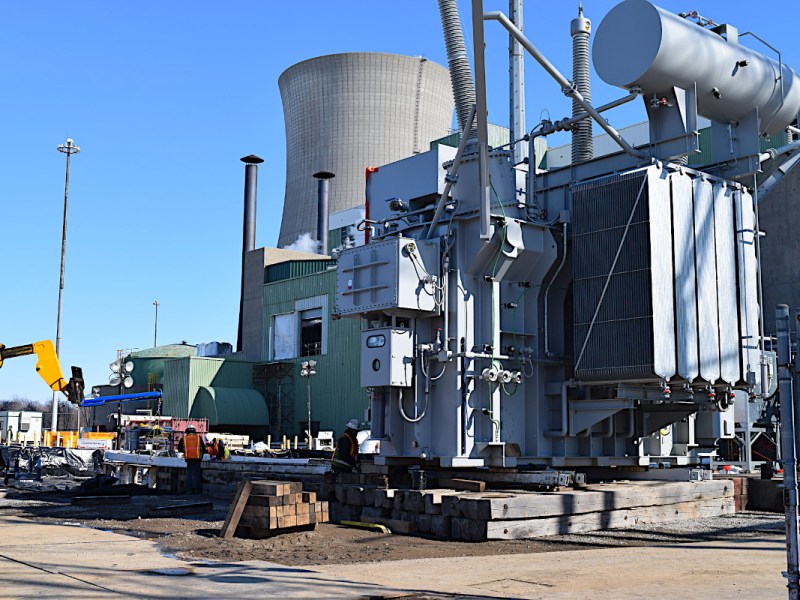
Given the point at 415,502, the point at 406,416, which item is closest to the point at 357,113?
the point at 406,416

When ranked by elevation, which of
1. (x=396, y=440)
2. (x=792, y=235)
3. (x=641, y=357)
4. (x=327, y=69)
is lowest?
(x=396, y=440)

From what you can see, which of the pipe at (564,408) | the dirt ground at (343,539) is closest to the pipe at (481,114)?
the pipe at (564,408)

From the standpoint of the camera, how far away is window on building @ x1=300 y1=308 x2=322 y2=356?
182ft

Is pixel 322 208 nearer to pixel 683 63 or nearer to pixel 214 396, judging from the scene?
pixel 214 396

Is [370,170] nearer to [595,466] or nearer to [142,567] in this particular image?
[595,466]

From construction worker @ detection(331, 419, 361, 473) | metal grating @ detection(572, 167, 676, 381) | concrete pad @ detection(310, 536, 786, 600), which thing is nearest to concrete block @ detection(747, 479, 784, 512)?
metal grating @ detection(572, 167, 676, 381)

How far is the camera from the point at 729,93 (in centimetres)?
1565

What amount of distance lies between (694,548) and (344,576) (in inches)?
200

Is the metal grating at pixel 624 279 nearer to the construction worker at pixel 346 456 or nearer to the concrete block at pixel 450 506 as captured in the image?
the concrete block at pixel 450 506

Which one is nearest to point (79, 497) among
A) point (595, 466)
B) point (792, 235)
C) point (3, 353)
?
point (3, 353)

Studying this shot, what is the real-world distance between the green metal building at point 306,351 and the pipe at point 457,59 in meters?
33.0

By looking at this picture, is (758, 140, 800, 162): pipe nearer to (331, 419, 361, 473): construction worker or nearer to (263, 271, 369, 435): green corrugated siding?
(331, 419, 361, 473): construction worker

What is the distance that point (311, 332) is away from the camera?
2217 inches

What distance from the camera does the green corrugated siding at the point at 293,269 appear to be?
5856cm
